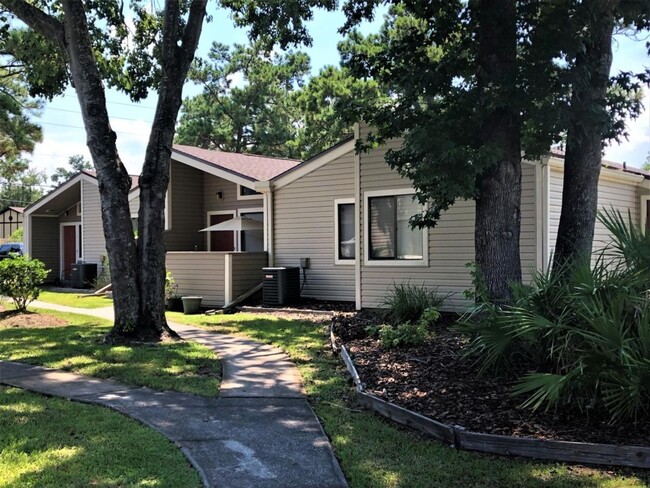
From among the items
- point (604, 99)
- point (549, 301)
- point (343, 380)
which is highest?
point (604, 99)

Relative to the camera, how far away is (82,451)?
164 inches

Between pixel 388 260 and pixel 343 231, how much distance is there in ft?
6.82

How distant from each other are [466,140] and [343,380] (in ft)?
10.7

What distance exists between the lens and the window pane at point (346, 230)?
13711 millimetres

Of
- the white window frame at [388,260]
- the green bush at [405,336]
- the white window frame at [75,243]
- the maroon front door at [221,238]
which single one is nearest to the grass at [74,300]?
the white window frame at [75,243]

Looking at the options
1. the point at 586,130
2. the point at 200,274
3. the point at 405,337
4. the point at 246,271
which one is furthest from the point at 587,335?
the point at 200,274

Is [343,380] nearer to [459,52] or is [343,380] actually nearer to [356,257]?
[459,52]

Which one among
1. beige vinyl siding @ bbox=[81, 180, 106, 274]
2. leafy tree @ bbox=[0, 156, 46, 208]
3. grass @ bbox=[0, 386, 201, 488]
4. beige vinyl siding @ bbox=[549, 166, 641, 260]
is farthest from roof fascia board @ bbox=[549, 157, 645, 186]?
leafy tree @ bbox=[0, 156, 46, 208]

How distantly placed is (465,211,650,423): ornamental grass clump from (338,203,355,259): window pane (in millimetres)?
7956

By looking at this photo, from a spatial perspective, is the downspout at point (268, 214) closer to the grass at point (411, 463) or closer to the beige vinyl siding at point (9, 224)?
the grass at point (411, 463)

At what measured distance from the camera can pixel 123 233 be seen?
886 centimetres

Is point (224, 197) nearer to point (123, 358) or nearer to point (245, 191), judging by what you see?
point (245, 191)

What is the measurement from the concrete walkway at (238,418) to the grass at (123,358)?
213 millimetres

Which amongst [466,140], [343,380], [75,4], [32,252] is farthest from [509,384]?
[32,252]
